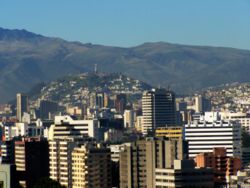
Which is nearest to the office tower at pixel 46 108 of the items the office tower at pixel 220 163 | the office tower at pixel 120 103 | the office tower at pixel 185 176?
the office tower at pixel 120 103

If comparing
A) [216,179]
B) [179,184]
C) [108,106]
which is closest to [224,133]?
[216,179]

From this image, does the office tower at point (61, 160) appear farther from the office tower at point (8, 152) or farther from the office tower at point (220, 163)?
the office tower at point (220, 163)

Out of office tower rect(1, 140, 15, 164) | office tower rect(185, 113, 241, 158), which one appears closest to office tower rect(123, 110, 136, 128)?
office tower rect(185, 113, 241, 158)

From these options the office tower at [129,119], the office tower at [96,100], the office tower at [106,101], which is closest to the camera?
the office tower at [129,119]

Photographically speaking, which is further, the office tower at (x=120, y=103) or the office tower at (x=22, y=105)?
the office tower at (x=22, y=105)

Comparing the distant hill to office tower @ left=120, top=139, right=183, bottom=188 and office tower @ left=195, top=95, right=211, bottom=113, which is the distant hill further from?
office tower @ left=120, top=139, right=183, bottom=188

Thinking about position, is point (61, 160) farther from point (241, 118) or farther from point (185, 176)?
point (241, 118)

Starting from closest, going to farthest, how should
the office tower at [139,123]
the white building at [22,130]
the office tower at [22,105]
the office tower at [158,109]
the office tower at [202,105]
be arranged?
the white building at [22,130] < the office tower at [158,109] < the office tower at [139,123] < the office tower at [202,105] < the office tower at [22,105]

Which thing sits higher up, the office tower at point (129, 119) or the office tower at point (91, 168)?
the office tower at point (129, 119)
